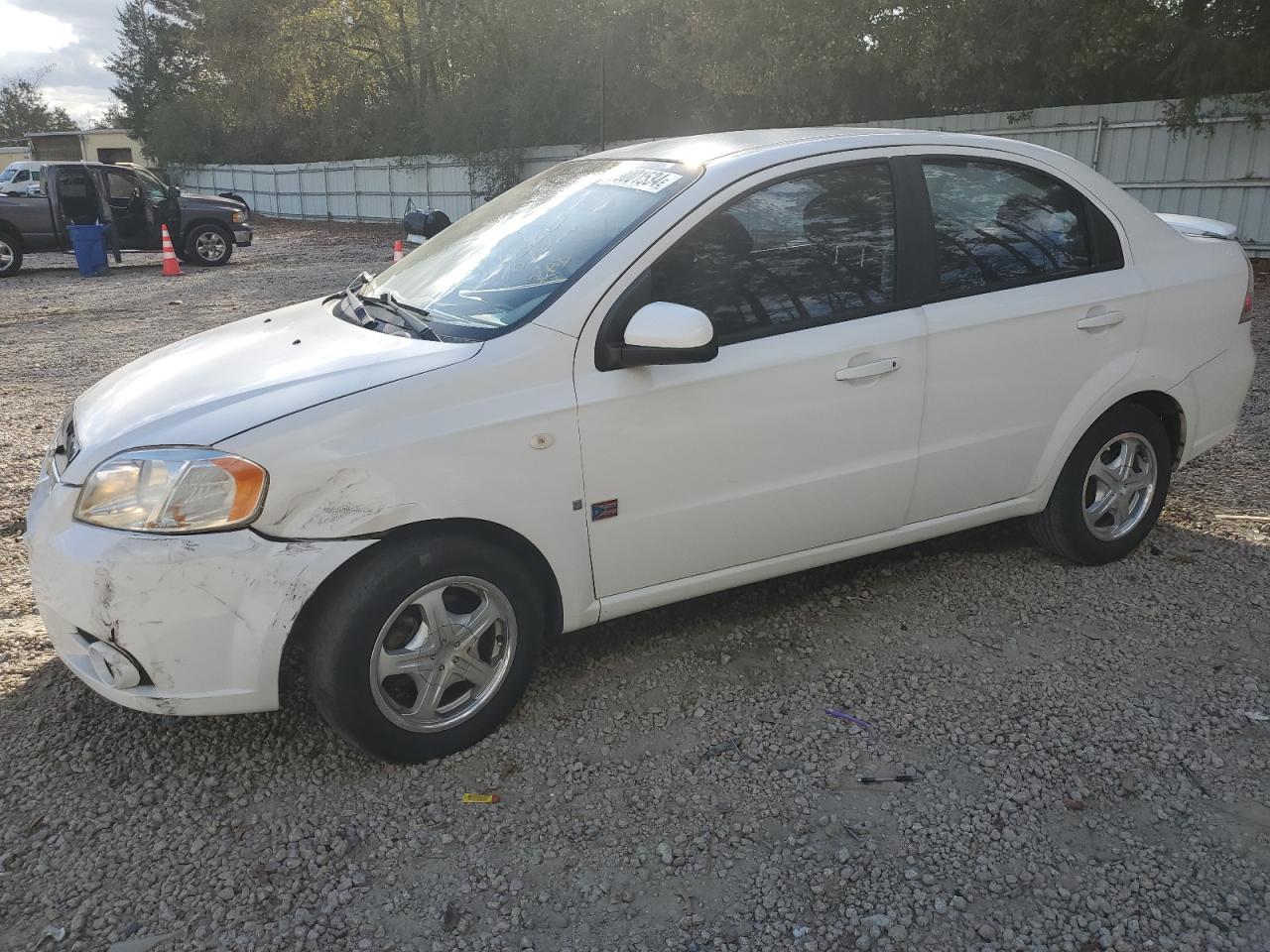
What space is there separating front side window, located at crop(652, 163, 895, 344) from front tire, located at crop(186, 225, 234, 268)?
17974 millimetres

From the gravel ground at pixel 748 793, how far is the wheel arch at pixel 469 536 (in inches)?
16.9

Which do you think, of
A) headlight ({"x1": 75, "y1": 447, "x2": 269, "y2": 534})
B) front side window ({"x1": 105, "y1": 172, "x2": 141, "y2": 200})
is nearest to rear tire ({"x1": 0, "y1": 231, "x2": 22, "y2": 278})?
front side window ({"x1": 105, "y1": 172, "x2": 141, "y2": 200})

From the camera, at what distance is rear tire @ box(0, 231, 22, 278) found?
17000 millimetres

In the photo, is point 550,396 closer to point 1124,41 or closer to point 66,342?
point 66,342

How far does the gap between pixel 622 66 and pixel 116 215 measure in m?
14.1

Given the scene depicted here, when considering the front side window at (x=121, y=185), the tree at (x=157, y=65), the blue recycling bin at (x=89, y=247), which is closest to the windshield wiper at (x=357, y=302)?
the blue recycling bin at (x=89, y=247)

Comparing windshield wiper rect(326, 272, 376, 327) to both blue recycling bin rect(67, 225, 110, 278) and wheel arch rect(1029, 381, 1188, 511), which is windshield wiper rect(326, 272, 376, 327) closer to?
wheel arch rect(1029, 381, 1188, 511)

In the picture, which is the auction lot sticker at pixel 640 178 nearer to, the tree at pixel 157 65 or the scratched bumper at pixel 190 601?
the scratched bumper at pixel 190 601

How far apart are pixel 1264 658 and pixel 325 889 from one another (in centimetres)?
318

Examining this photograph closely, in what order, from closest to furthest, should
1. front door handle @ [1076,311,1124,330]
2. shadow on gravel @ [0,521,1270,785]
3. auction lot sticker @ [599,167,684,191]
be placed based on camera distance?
shadow on gravel @ [0,521,1270,785] < auction lot sticker @ [599,167,684,191] < front door handle @ [1076,311,1124,330]

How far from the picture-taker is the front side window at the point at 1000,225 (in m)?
3.73

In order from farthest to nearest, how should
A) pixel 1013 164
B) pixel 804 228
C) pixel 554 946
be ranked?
pixel 1013 164, pixel 804 228, pixel 554 946

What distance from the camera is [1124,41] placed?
15.7m

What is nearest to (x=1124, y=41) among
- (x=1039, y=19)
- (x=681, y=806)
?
(x=1039, y=19)
